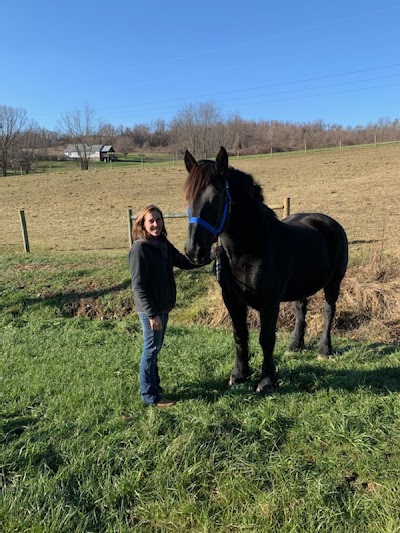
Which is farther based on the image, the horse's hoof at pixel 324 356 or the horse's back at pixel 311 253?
the horse's hoof at pixel 324 356

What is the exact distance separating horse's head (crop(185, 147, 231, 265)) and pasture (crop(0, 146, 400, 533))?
135 cm

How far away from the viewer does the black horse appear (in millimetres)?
3131

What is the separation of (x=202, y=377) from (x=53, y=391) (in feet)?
4.85

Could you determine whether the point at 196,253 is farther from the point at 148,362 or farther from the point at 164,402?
the point at 164,402

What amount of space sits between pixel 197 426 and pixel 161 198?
78.3 feet

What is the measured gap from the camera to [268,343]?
393 centimetres

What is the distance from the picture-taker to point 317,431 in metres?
3.08

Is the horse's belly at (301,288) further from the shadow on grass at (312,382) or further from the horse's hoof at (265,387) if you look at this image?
the horse's hoof at (265,387)

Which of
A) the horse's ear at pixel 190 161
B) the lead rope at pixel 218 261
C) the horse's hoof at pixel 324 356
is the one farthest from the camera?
the horse's hoof at pixel 324 356

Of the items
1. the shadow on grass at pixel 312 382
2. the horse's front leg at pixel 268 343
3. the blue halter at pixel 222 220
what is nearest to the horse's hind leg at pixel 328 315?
the shadow on grass at pixel 312 382

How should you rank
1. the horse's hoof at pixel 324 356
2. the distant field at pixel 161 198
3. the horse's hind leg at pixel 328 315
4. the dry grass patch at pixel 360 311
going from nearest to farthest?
the horse's hoof at pixel 324 356, the horse's hind leg at pixel 328 315, the dry grass patch at pixel 360 311, the distant field at pixel 161 198

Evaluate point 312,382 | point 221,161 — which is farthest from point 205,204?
point 312,382

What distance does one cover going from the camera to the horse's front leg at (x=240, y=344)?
4062 mm

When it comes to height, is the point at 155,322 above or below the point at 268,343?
above
